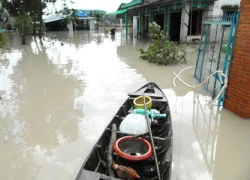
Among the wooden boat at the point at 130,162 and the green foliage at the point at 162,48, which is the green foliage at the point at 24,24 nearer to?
the green foliage at the point at 162,48

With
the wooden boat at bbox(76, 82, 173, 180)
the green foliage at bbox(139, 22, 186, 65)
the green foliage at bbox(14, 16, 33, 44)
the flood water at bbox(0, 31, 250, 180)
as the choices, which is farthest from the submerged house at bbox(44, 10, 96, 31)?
the wooden boat at bbox(76, 82, 173, 180)

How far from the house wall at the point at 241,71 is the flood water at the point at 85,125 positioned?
0.93 feet

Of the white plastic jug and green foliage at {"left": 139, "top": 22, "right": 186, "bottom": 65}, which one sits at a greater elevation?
green foliage at {"left": 139, "top": 22, "right": 186, "bottom": 65}

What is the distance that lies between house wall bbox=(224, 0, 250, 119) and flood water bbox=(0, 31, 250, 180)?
0.93ft

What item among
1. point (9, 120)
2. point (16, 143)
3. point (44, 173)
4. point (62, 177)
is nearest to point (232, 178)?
point (62, 177)

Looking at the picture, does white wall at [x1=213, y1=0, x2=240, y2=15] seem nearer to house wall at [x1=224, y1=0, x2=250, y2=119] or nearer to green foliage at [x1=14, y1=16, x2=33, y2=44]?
house wall at [x1=224, y1=0, x2=250, y2=119]

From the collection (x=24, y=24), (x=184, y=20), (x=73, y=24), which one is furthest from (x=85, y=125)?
(x=73, y=24)

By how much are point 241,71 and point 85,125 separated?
351cm

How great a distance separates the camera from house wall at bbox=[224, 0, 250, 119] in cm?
425

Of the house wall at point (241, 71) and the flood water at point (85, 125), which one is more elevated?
the house wall at point (241, 71)

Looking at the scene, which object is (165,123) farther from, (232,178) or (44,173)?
(44,173)

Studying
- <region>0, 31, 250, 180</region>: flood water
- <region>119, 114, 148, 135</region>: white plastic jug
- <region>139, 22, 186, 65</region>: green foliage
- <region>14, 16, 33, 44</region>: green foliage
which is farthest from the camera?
<region>14, 16, 33, 44</region>: green foliage

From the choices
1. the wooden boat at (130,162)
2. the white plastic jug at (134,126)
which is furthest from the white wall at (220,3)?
the white plastic jug at (134,126)

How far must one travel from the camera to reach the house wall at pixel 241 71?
13.9 feet
